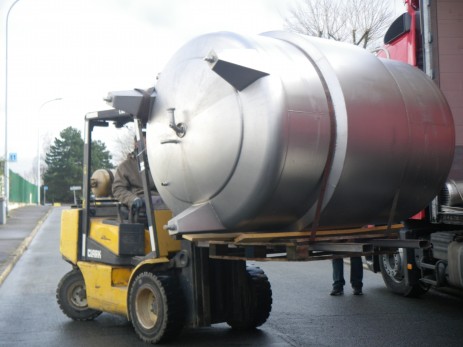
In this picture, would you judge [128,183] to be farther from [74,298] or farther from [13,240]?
[13,240]

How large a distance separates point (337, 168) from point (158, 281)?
2310 mm

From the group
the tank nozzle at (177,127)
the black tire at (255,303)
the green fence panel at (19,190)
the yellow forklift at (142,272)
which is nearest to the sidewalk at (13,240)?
the yellow forklift at (142,272)

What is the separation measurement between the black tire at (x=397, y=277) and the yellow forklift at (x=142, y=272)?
9.30 ft

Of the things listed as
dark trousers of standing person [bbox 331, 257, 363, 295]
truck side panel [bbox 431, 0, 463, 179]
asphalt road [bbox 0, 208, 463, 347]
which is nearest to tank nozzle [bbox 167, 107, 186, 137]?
asphalt road [bbox 0, 208, 463, 347]

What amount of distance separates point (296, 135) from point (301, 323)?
334cm

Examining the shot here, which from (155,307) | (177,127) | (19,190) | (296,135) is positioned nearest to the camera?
(296,135)

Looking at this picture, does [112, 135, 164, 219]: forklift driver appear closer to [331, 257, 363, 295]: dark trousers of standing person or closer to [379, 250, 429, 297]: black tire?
[331, 257, 363, 295]: dark trousers of standing person

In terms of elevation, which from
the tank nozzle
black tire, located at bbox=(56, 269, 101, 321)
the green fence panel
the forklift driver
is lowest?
black tire, located at bbox=(56, 269, 101, 321)

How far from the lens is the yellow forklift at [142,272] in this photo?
6.50 m

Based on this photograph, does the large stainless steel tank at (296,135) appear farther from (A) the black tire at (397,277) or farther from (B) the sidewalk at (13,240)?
(B) the sidewalk at (13,240)

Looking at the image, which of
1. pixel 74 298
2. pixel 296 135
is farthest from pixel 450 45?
pixel 74 298

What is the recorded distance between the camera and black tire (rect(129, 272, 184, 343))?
21.0 feet

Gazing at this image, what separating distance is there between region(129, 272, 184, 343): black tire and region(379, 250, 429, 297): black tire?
391cm

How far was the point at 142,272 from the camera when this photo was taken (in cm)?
680
